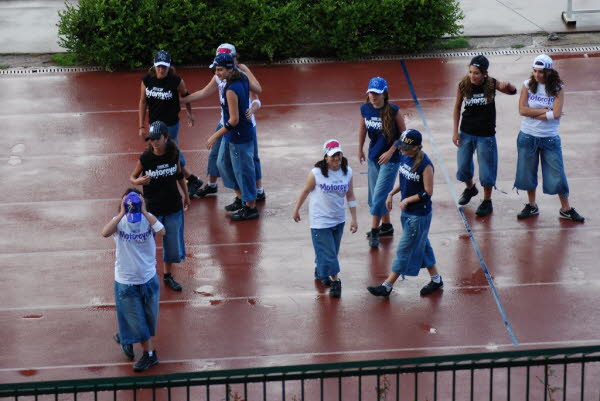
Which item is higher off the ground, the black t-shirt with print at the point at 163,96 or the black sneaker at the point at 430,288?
the black t-shirt with print at the point at 163,96

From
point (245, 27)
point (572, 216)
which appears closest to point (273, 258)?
point (572, 216)

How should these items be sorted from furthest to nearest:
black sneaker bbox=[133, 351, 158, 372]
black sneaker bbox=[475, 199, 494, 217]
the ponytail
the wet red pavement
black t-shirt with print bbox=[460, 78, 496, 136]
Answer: black sneaker bbox=[475, 199, 494, 217] < black t-shirt with print bbox=[460, 78, 496, 136] < the ponytail < the wet red pavement < black sneaker bbox=[133, 351, 158, 372]

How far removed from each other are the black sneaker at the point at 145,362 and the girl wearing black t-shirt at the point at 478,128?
14.8 feet

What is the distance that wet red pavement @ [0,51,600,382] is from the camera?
9633mm

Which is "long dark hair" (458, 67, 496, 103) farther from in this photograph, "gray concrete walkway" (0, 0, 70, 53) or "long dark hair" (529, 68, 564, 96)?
"gray concrete walkway" (0, 0, 70, 53)

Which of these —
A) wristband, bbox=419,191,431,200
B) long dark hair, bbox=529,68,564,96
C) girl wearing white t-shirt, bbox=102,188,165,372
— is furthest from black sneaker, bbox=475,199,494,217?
girl wearing white t-shirt, bbox=102,188,165,372

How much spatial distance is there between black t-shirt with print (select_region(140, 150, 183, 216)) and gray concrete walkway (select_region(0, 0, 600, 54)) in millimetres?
9377

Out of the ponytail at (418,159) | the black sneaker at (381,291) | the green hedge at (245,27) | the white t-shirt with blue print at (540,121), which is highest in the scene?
the green hedge at (245,27)

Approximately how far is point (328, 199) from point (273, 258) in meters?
1.63

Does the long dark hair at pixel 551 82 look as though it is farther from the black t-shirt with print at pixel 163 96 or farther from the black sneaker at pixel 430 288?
the black t-shirt with print at pixel 163 96

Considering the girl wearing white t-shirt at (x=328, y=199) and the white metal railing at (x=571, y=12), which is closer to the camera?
the girl wearing white t-shirt at (x=328, y=199)

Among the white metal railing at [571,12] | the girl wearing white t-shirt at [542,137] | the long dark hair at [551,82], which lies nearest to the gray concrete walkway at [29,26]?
the white metal railing at [571,12]

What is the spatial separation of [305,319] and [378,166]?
2.08 m

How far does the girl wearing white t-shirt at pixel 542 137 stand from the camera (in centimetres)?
1141
